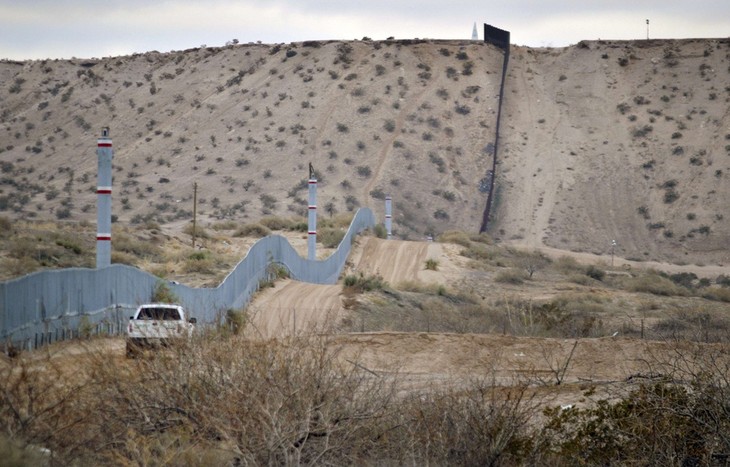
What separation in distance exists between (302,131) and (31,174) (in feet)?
64.6

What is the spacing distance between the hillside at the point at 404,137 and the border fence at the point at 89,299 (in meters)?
40.3

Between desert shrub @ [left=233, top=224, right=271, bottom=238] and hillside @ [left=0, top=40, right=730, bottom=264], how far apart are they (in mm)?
10914

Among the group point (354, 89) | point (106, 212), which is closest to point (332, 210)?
point (354, 89)

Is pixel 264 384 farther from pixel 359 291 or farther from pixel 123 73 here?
pixel 123 73

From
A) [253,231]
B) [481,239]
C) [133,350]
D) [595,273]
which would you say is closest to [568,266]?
[595,273]

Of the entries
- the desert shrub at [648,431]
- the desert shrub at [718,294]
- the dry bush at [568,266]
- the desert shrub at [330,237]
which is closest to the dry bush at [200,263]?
the desert shrub at [330,237]

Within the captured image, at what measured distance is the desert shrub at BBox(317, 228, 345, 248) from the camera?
174 ft

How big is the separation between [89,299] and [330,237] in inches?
1283

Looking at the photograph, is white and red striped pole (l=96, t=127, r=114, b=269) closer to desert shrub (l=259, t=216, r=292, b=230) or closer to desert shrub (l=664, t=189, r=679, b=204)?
desert shrub (l=259, t=216, r=292, b=230)

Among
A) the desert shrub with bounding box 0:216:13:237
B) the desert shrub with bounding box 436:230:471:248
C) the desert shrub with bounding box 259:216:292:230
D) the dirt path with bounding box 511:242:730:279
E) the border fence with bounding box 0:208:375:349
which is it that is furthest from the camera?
the dirt path with bounding box 511:242:730:279

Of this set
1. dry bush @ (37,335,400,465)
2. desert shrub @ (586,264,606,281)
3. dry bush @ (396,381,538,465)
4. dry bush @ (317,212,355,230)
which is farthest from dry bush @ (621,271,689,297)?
dry bush @ (37,335,400,465)

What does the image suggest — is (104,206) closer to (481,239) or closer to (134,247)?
(134,247)

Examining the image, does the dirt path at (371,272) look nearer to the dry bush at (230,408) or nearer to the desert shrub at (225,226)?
the desert shrub at (225,226)

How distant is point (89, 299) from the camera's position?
21.5 m
